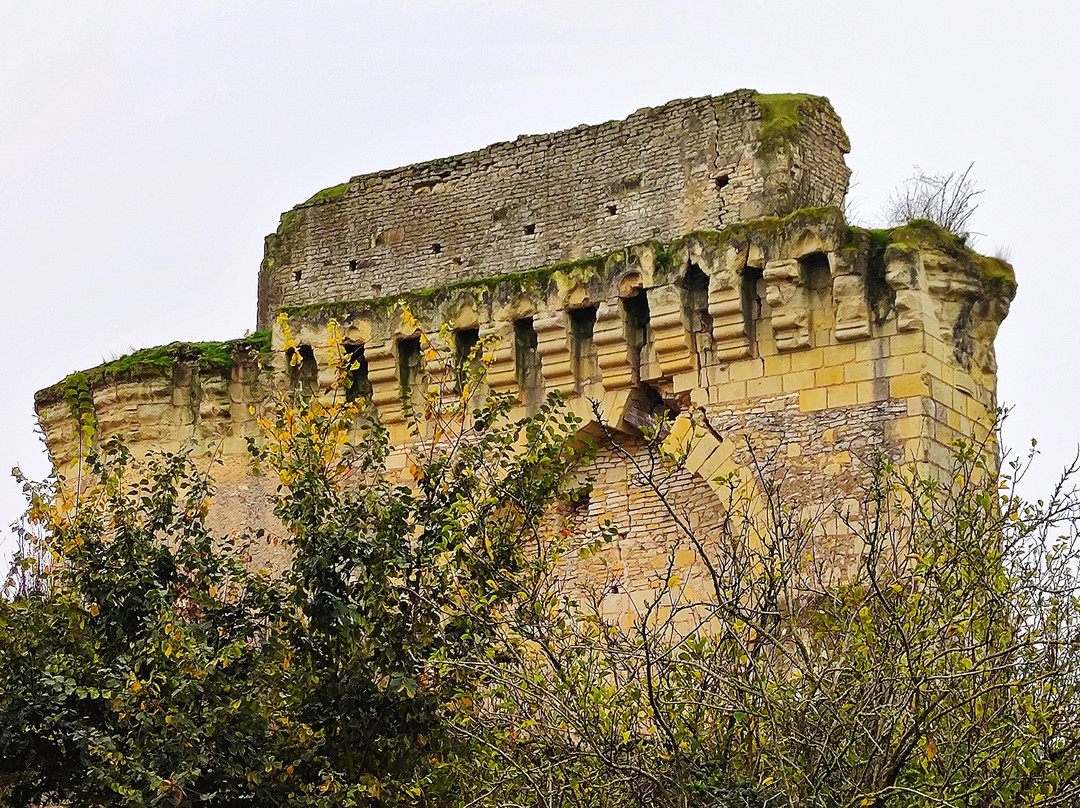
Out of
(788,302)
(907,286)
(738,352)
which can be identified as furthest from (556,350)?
(907,286)

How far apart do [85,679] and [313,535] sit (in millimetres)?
1322

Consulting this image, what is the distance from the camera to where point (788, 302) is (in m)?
12.4

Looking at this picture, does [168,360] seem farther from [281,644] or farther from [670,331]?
[281,644]

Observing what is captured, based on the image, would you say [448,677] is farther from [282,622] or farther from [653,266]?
[653,266]

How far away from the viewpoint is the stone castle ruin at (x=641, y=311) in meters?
12.2

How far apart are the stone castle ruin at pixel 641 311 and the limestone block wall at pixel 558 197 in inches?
0.6

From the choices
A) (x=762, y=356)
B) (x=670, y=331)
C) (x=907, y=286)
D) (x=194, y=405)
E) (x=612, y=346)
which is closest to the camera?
(x=907, y=286)

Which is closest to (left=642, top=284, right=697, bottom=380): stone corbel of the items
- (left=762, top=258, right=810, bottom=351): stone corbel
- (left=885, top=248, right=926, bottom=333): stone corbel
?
(left=762, top=258, right=810, bottom=351): stone corbel

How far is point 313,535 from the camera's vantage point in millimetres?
Result: 10117

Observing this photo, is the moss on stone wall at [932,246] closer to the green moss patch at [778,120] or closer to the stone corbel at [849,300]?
the stone corbel at [849,300]

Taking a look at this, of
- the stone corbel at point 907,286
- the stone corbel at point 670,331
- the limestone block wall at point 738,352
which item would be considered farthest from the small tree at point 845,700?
the stone corbel at point 670,331

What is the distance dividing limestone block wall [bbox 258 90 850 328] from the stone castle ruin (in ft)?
0.05

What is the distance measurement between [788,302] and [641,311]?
1.12m

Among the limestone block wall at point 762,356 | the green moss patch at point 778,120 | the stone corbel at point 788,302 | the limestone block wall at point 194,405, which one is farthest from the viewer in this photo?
the limestone block wall at point 194,405
